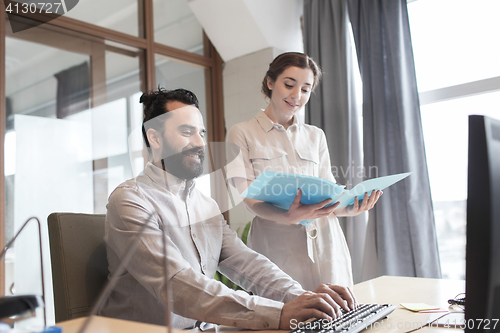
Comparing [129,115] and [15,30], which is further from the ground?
[15,30]

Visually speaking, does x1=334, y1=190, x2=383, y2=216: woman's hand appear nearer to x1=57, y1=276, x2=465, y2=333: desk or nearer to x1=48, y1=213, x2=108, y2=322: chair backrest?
x1=57, y1=276, x2=465, y2=333: desk

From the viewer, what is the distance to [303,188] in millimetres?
1124

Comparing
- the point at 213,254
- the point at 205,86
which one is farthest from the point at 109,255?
the point at 205,86

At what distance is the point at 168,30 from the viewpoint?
10.7 feet

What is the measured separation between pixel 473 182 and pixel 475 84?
2308 mm

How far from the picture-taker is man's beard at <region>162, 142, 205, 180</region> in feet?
3.79

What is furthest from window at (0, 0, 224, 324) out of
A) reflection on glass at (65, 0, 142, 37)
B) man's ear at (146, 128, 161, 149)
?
man's ear at (146, 128, 161, 149)

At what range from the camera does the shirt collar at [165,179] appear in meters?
1.14

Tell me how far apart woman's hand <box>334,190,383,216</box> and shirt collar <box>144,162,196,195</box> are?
0.57m

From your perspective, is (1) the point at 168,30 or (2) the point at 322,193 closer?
(2) the point at 322,193

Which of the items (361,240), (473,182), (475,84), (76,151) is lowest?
(361,240)

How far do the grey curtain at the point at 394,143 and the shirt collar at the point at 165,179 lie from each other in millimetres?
1788

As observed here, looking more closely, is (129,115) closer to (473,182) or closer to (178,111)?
(178,111)

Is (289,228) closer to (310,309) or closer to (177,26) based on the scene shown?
(310,309)
